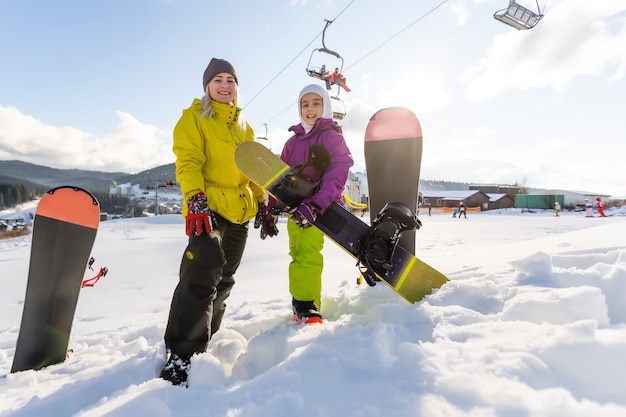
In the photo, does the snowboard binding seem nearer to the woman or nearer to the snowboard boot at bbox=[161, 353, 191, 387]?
the woman

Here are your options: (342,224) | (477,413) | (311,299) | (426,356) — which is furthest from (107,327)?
(477,413)

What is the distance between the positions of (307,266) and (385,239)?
0.62 metres

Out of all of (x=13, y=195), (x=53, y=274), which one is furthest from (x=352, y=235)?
(x=13, y=195)

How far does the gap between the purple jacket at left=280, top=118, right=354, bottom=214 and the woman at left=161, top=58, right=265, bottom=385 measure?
16.4 inches

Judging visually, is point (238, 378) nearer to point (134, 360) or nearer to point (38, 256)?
point (134, 360)

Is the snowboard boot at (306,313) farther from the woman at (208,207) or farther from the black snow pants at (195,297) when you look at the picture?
the black snow pants at (195,297)

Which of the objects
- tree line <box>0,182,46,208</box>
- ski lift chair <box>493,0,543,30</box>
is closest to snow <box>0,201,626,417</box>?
ski lift chair <box>493,0,543,30</box>

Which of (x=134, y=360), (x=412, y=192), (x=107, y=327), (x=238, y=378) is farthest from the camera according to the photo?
(x=412, y=192)

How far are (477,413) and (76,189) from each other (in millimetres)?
2626

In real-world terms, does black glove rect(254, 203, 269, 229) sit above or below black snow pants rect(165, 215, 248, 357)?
above

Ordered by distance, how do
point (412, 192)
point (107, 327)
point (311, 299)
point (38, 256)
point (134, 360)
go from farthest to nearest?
point (412, 192) < point (107, 327) < point (311, 299) < point (38, 256) < point (134, 360)

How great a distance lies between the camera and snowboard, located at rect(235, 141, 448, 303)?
2.26m

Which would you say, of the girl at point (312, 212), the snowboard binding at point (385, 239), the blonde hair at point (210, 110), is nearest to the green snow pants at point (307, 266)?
the girl at point (312, 212)

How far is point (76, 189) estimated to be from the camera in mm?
2342
